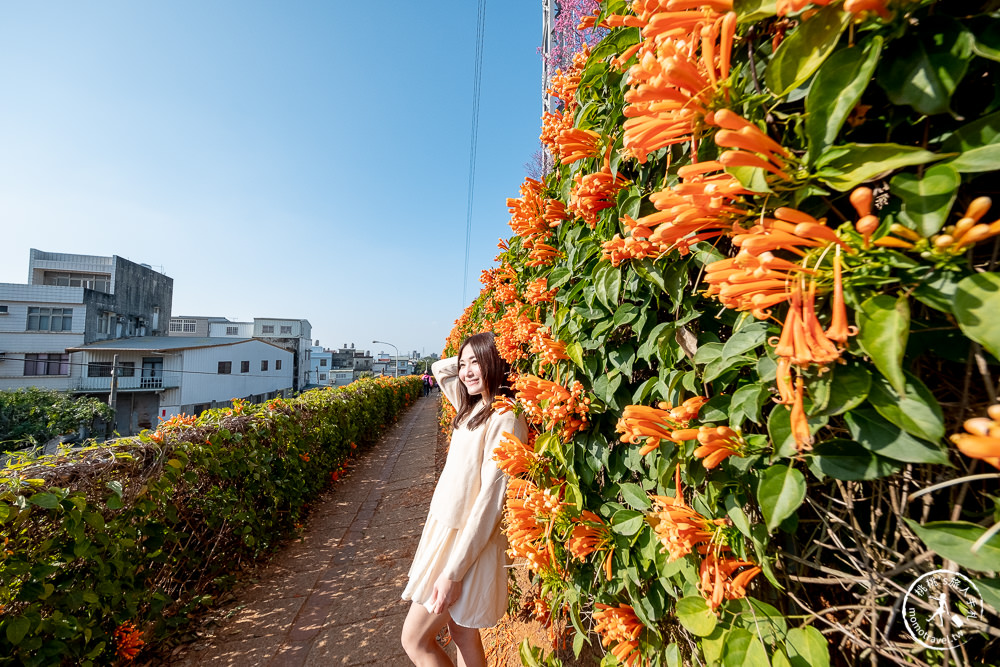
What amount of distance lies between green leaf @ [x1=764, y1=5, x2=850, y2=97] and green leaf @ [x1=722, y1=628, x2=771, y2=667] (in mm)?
859

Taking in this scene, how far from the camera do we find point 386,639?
240 cm

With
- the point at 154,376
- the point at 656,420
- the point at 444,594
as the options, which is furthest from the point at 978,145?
the point at 154,376

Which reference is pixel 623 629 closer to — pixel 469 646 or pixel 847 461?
pixel 847 461

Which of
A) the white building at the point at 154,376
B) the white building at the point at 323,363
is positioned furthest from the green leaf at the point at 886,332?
the white building at the point at 323,363

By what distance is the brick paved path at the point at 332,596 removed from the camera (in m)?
2.33

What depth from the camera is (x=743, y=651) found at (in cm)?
69

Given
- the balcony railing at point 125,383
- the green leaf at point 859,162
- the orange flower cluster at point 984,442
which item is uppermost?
the green leaf at point 859,162

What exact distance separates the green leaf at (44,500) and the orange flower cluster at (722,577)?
8.04 feet

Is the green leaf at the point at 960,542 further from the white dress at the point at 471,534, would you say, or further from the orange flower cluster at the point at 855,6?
the white dress at the point at 471,534

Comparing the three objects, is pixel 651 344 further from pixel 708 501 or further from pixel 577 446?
pixel 577 446

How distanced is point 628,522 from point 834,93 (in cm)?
91

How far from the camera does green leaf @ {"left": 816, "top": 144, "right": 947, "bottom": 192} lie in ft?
1.41

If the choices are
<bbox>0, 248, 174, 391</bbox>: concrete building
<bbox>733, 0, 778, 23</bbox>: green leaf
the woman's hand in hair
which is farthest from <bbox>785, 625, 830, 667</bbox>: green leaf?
<bbox>0, 248, 174, 391</bbox>: concrete building

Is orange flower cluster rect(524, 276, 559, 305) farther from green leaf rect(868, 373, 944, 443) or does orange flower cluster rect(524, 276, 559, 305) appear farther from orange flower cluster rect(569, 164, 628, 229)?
green leaf rect(868, 373, 944, 443)
